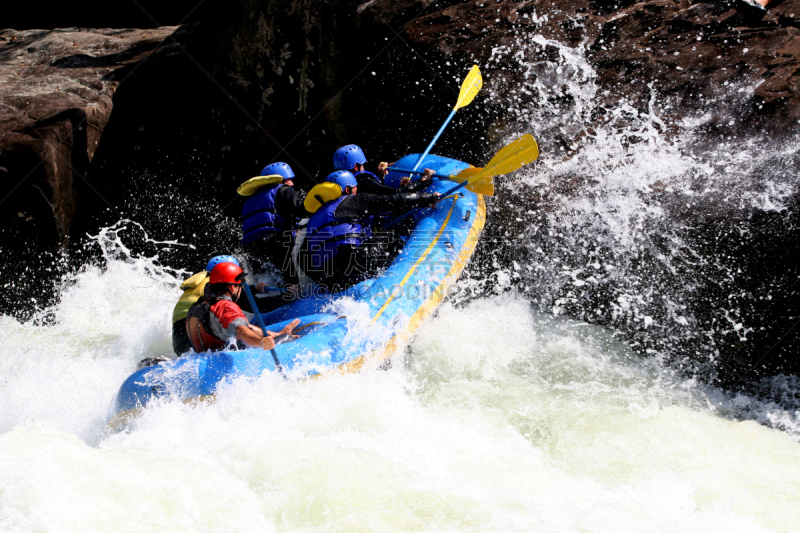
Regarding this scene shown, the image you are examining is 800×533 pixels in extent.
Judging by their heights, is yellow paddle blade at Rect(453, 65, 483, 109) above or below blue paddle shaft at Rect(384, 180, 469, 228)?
above

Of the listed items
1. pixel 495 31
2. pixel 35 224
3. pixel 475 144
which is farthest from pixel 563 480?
pixel 35 224

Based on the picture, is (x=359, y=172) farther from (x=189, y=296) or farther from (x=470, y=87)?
(x=189, y=296)

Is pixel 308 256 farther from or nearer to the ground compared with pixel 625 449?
farther from the ground

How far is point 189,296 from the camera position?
13.7ft

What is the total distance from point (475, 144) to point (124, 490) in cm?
407

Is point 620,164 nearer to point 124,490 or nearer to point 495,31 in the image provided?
point 495,31

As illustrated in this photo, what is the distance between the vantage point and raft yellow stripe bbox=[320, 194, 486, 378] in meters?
3.64

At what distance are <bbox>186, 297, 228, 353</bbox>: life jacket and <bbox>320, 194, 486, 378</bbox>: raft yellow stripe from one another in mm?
692

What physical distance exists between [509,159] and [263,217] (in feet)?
6.68

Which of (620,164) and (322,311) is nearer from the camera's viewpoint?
(322,311)

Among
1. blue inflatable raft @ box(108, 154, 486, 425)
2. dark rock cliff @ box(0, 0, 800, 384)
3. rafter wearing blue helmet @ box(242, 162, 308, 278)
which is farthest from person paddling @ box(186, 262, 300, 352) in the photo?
dark rock cliff @ box(0, 0, 800, 384)

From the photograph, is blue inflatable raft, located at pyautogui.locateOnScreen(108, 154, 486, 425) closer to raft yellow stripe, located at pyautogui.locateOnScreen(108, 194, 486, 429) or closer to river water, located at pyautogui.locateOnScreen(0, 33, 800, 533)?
raft yellow stripe, located at pyautogui.locateOnScreen(108, 194, 486, 429)

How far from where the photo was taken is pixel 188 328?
3.66m

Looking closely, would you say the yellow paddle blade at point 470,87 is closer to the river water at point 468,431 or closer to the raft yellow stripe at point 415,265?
the river water at point 468,431
